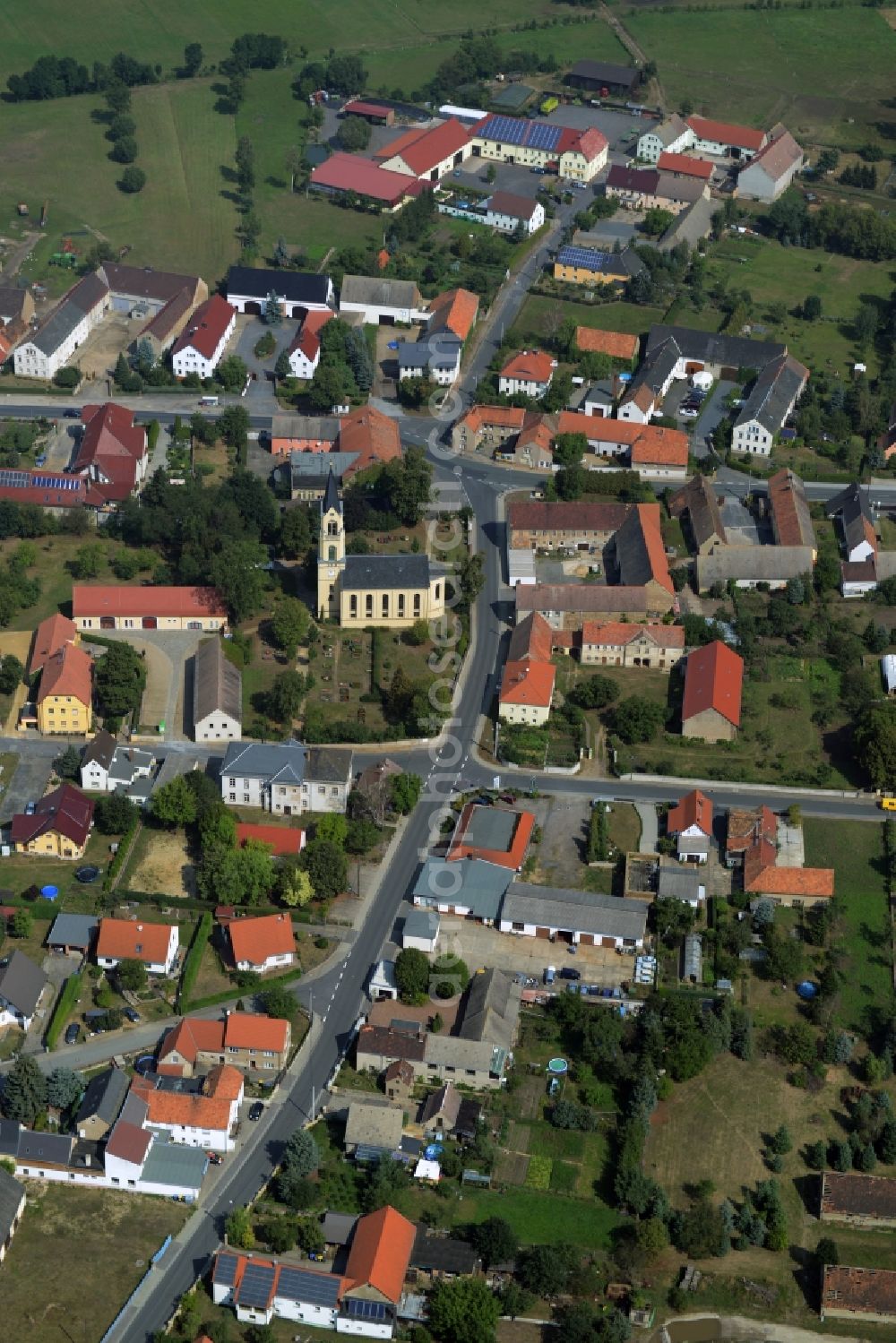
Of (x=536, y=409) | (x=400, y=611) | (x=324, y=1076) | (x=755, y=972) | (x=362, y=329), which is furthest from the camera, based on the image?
(x=362, y=329)

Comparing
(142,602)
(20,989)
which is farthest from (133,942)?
(142,602)

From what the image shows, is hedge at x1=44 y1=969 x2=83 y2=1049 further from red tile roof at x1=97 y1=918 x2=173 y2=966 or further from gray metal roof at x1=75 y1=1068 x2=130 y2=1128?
gray metal roof at x1=75 y1=1068 x2=130 y2=1128

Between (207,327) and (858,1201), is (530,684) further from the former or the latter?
(207,327)

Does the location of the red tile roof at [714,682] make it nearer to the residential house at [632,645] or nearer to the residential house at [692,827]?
the residential house at [632,645]

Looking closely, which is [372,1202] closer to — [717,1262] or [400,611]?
[717,1262]

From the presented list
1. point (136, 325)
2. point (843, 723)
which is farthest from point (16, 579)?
point (843, 723)

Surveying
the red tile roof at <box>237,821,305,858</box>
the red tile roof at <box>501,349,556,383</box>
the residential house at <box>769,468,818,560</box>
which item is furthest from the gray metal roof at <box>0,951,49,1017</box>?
the red tile roof at <box>501,349,556,383</box>
